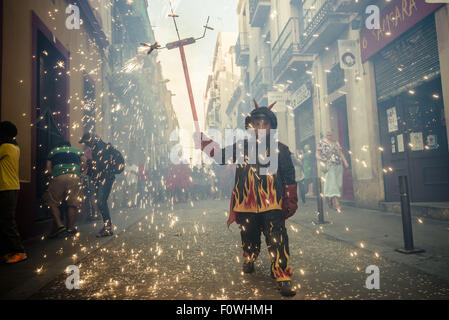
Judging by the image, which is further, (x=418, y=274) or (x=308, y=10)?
(x=308, y=10)

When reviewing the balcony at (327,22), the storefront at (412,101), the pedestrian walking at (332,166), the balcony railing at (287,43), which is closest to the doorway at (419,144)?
the storefront at (412,101)

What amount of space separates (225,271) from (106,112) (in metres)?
9.86

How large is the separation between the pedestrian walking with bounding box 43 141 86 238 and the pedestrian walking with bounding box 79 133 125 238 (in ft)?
1.05

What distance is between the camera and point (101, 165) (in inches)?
228

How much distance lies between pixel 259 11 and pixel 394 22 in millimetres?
13022

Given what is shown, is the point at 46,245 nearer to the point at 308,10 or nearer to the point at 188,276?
the point at 188,276

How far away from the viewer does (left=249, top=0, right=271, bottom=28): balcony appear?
61.8 ft

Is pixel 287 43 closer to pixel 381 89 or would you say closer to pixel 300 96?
pixel 300 96

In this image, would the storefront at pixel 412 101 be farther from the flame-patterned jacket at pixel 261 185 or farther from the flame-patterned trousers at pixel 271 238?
the flame-patterned trousers at pixel 271 238

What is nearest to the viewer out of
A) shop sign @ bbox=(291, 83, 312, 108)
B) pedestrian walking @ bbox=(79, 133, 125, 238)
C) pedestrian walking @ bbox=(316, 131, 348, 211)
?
pedestrian walking @ bbox=(79, 133, 125, 238)

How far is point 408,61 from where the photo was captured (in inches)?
294

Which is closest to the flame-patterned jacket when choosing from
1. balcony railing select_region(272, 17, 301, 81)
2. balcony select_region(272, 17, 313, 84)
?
balcony select_region(272, 17, 313, 84)

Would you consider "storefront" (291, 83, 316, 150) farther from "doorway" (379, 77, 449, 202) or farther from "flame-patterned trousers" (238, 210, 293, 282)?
"flame-patterned trousers" (238, 210, 293, 282)

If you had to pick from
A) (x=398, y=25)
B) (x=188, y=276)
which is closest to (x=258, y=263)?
(x=188, y=276)
